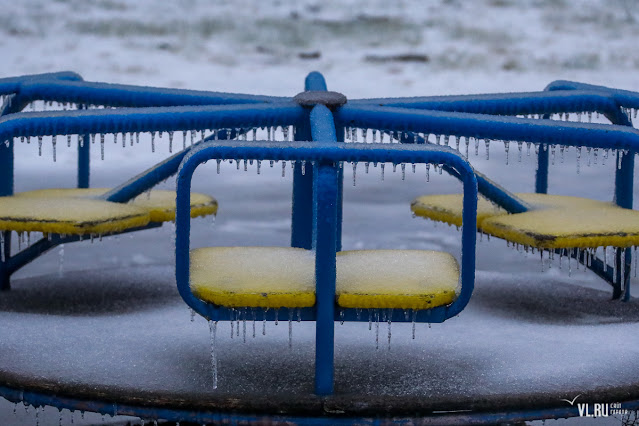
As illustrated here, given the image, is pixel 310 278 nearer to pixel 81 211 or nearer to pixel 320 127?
pixel 320 127

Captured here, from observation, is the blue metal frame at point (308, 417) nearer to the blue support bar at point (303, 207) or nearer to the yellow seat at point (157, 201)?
the blue support bar at point (303, 207)

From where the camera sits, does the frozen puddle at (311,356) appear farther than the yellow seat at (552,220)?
No

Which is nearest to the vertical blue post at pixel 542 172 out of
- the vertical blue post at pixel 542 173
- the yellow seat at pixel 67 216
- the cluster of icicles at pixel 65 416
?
the vertical blue post at pixel 542 173

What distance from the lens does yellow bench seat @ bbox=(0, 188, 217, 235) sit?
4.10 m

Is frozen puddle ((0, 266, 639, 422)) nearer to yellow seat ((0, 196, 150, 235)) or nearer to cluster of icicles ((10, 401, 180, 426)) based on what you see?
cluster of icicles ((10, 401, 180, 426))

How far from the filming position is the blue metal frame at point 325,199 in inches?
114

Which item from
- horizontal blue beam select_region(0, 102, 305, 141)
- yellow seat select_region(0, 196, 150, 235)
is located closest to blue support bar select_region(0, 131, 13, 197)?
yellow seat select_region(0, 196, 150, 235)

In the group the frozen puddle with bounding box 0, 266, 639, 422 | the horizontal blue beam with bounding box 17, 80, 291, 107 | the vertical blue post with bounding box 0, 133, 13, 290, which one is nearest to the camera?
the frozen puddle with bounding box 0, 266, 639, 422

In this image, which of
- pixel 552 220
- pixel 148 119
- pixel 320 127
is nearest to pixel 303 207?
pixel 320 127

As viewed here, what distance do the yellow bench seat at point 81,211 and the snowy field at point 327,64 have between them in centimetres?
61

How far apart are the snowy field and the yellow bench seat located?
2.01 feet

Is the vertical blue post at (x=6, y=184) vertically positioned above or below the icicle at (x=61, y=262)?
above

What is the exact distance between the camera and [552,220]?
4.29 m

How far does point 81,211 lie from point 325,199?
1.77 m
